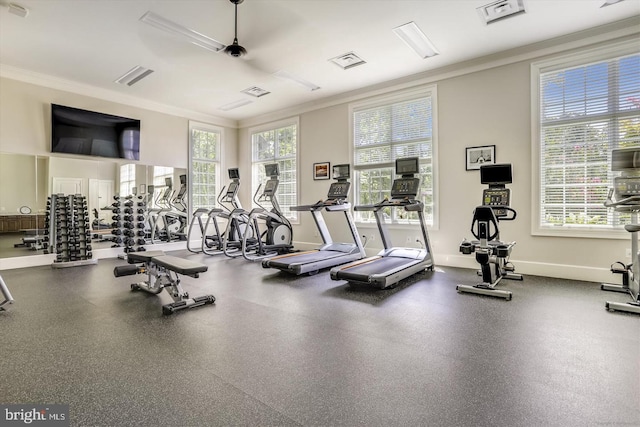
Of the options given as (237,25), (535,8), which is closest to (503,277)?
(535,8)

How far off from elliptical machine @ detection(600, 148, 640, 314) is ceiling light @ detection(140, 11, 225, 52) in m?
5.43

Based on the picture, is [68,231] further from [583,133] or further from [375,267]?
[583,133]

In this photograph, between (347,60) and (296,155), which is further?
(296,155)

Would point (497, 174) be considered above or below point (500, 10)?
below

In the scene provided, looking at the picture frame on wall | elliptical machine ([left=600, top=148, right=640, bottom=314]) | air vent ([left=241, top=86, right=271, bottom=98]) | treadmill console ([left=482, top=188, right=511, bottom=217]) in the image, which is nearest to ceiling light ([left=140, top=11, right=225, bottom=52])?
air vent ([left=241, top=86, right=271, bottom=98])

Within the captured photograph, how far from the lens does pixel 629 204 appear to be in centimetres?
348

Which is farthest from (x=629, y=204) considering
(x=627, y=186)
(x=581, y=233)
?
(x=581, y=233)

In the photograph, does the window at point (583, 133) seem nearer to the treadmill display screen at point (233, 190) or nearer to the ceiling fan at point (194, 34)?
the ceiling fan at point (194, 34)

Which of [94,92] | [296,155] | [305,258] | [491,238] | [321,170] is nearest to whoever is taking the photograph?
[491,238]

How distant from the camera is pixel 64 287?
4.42 m

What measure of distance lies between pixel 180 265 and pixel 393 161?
454 cm

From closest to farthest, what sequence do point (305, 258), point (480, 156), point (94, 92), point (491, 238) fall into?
point (491, 238) < point (480, 156) < point (305, 258) < point (94, 92)

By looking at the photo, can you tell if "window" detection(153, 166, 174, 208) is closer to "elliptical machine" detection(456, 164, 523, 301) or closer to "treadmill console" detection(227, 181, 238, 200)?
"treadmill console" detection(227, 181, 238, 200)

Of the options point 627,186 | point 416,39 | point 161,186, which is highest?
point 416,39
